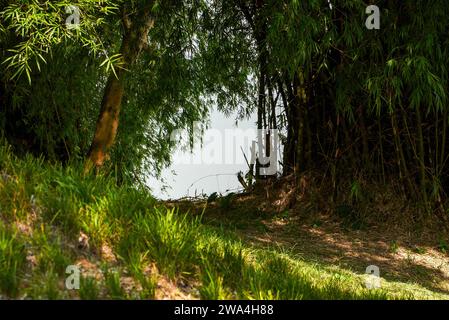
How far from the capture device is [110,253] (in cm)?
331

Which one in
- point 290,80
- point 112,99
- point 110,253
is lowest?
point 110,253

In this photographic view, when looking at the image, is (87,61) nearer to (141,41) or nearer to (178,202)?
(141,41)

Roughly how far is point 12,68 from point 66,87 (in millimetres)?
1001

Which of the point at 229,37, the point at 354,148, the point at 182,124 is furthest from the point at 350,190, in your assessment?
the point at 182,124

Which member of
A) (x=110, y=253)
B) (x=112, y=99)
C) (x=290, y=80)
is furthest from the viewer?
(x=290, y=80)

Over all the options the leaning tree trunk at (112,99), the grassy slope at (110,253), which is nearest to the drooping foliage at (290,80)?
the leaning tree trunk at (112,99)

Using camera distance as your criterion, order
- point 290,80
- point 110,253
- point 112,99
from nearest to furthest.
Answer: point 110,253
point 112,99
point 290,80

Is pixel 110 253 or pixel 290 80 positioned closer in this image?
pixel 110 253

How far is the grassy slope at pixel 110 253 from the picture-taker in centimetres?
297

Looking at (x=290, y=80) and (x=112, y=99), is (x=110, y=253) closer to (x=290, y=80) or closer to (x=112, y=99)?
(x=112, y=99)

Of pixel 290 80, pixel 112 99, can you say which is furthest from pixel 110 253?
pixel 290 80

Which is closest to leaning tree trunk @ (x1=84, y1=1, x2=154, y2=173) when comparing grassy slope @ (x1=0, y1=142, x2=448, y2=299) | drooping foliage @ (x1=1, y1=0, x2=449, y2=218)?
drooping foliage @ (x1=1, y1=0, x2=449, y2=218)

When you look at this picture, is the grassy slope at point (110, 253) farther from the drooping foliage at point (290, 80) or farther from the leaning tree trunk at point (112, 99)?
the leaning tree trunk at point (112, 99)

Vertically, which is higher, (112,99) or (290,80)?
(290,80)
